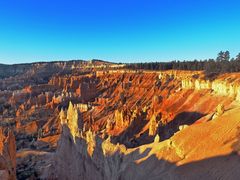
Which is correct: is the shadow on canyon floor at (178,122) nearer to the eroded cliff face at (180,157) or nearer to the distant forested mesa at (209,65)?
the eroded cliff face at (180,157)


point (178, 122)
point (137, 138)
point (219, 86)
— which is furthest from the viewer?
point (219, 86)

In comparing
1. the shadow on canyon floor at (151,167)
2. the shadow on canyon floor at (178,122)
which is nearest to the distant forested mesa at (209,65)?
the shadow on canyon floor at (178,122)

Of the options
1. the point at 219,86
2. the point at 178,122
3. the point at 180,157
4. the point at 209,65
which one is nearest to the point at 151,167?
the point at 180,157

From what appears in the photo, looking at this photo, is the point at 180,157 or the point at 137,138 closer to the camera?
the point at 180,157

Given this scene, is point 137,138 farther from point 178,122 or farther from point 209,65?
point 209,65

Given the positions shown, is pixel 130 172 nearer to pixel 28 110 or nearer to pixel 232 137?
pixel 232 137

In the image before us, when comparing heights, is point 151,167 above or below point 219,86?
below

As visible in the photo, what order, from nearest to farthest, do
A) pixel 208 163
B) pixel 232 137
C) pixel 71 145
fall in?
1. pixel 208 163
2. pixel 232 137
3. pixel 71 145

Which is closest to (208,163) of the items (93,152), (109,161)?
(109,161)
